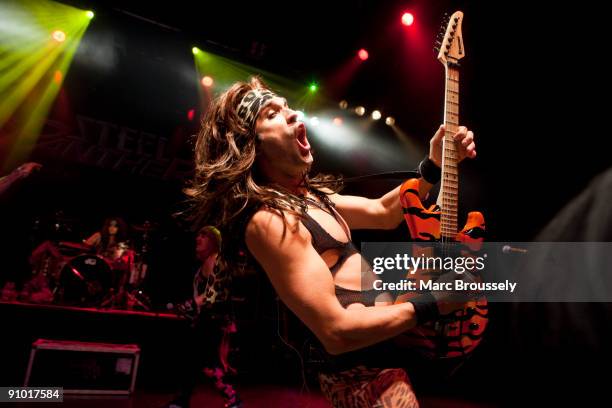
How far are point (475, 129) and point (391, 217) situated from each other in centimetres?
378

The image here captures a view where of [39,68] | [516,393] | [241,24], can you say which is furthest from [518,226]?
[39,68]

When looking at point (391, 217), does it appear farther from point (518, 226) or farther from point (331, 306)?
point (518, 226)

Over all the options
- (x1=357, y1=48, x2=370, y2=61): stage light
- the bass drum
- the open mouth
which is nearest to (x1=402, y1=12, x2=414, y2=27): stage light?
(x1=357, y1=48, x2=370, y2=61): stage light

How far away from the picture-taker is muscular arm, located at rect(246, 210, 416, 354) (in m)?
1.26

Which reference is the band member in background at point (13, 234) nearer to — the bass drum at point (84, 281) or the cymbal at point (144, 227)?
the bass drum at point (84, 281)

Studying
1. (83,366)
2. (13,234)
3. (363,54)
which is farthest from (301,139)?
(13,234)

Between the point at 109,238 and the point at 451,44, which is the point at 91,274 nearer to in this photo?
the point at 109,238

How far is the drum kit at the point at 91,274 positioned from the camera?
19.8 feet

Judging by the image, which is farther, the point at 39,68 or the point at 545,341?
the point at 39,68

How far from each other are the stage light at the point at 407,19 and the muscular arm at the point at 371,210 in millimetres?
4638

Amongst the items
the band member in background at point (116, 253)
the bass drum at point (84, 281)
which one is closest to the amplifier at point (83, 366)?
the bass drum at point (84, 281)

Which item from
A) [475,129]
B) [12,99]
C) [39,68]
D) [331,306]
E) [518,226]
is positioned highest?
[39,68]

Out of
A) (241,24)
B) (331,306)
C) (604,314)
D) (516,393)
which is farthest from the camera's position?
(241,24)

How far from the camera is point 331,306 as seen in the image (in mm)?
1263
